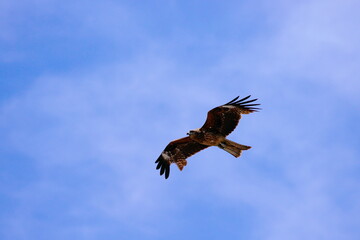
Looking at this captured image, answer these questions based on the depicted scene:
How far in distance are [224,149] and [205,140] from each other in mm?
583

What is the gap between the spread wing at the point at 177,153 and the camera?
55.7 feet

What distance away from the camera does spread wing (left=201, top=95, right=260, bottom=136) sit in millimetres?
15531

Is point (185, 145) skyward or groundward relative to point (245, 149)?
skyward

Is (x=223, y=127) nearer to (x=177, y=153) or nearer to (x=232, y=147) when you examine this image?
(x=232, y=147)

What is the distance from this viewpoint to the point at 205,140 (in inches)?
629

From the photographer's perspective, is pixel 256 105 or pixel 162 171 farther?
pixel 162 171

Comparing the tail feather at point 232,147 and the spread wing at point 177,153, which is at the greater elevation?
the spread wing at point 177,153

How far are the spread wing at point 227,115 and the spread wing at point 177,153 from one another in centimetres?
137

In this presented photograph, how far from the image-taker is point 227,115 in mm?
15609

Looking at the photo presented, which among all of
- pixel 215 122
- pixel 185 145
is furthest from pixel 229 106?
pixel 185 145

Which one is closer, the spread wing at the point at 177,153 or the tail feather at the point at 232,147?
the tail feather at the point at 232,147

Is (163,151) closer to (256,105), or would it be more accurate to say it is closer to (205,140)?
(205,140)

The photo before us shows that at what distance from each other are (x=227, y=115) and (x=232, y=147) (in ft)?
2.96

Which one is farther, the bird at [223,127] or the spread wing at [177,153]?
the spread wing at [177,153]
